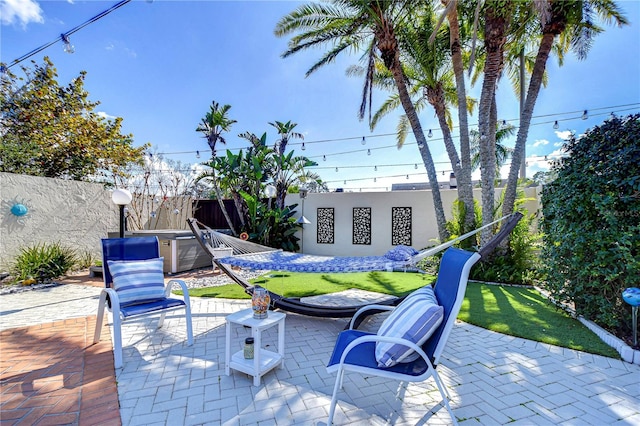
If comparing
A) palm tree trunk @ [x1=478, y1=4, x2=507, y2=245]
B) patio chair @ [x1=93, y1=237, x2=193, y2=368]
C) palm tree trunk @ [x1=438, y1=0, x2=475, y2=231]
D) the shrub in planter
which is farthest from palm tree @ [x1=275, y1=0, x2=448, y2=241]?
the shrub in planter

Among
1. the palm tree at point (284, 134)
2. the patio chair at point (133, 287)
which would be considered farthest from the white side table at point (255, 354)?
the palm tree at point (284, 134)

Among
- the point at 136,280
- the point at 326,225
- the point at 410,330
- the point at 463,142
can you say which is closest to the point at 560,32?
the point at 463,142

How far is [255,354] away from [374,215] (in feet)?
31.1

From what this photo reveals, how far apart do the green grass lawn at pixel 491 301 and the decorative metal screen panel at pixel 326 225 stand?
3900mm

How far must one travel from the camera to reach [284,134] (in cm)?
1159

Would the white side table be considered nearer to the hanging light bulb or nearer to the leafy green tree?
the hanging light bulb

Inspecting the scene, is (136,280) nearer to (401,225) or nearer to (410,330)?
(410,330)

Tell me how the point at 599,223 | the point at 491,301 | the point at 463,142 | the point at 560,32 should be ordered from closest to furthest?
the point at 599,223
the point at 491,301
the point at 560,32
the point at 463,142

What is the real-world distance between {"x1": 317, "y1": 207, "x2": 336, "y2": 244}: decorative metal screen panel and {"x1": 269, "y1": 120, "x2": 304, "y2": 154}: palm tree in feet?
9.90

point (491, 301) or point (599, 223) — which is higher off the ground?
point (599, 223)

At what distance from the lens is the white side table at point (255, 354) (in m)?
2.70

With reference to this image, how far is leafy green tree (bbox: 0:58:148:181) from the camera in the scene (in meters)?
9.27

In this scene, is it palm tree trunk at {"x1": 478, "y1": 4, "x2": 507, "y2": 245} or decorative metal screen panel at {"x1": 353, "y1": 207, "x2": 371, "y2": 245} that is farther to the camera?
decorative metal screen panel at {"x1": 353, "y1": 207, "x2": 371, "y2": 245}

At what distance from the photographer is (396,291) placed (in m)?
6.32
